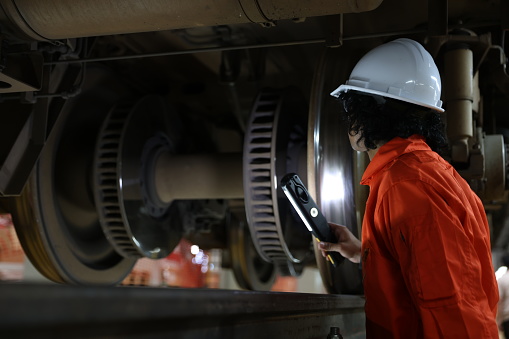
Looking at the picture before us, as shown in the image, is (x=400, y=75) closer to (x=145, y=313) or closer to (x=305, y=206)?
(x=305, y=206)

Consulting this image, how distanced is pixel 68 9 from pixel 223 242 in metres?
2.43

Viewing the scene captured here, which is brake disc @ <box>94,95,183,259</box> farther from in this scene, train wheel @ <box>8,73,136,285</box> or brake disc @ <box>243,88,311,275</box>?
brake disc @ <box>243,88,311,275</box>

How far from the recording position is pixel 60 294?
0.54 meters

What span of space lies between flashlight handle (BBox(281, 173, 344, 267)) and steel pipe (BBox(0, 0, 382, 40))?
0.41m

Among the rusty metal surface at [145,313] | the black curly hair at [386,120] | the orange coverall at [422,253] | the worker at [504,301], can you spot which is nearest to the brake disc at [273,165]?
the black curly hair at [386,120]

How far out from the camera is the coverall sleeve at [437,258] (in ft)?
3.41


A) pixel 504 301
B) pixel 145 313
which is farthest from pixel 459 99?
pixel 504 301

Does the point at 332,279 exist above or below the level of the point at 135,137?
below

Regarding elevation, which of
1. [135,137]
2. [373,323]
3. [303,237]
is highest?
[135,137]

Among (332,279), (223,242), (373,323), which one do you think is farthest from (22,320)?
(223,242)

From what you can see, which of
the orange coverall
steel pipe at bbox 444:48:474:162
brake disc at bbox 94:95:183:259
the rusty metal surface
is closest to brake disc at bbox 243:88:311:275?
brake disc at bbox 94:95:183:259

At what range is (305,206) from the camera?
1.49 metres

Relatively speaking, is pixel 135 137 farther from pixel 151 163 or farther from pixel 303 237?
pixel 303 237

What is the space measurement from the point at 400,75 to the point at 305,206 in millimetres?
411
